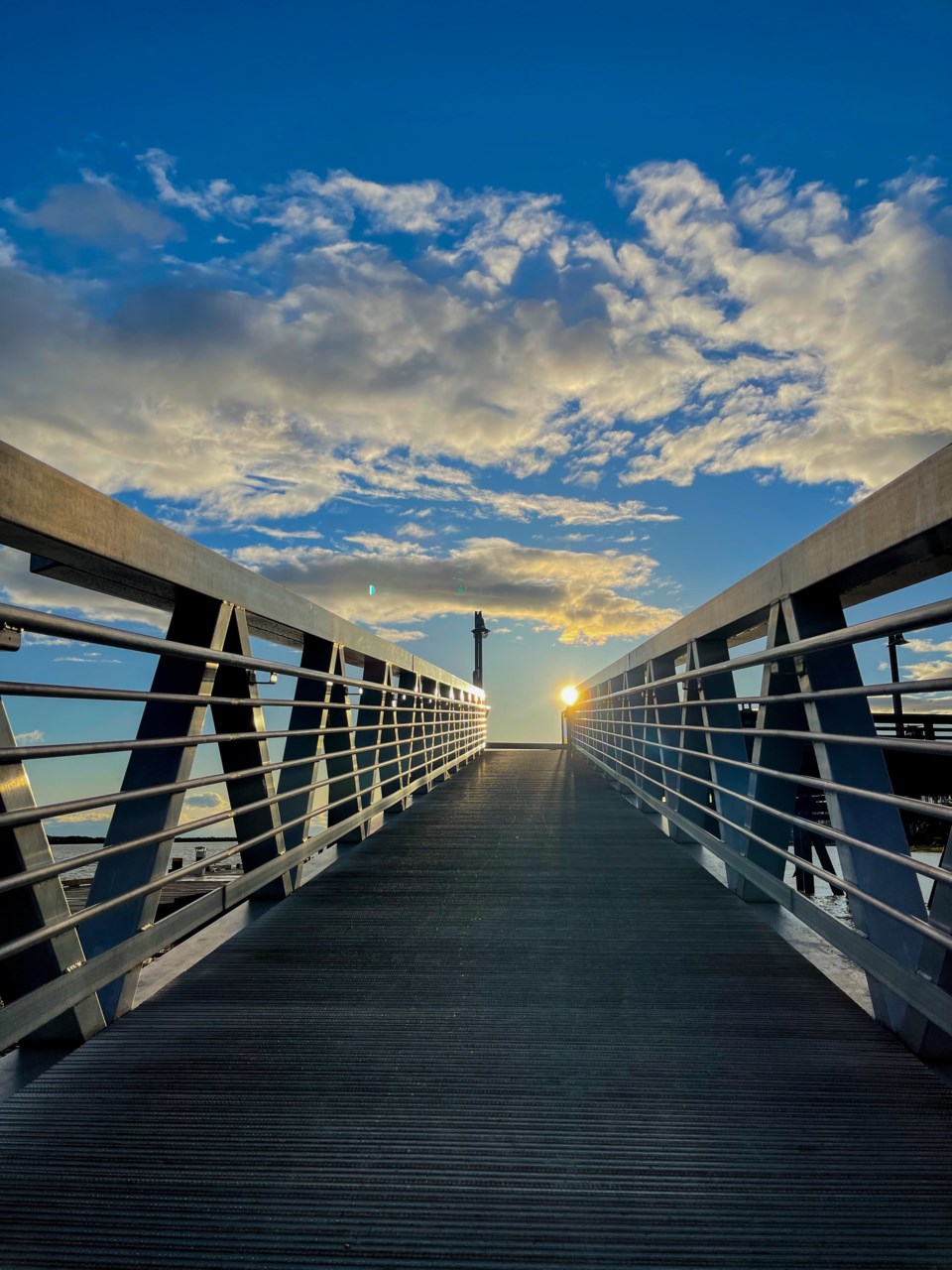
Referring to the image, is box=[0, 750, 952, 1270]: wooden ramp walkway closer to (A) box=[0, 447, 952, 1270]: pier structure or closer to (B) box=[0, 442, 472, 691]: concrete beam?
(A) box=[0, 447, 952, 1270]: pier structure

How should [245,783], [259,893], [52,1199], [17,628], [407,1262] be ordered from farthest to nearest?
1. [259,893]
2. [245,783]
3. [17,628]
4. [52,1199]
5. [407,1262]

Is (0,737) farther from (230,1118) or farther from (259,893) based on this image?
(259,893)

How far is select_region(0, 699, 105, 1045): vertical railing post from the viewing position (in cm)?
196

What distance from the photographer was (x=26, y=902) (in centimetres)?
204

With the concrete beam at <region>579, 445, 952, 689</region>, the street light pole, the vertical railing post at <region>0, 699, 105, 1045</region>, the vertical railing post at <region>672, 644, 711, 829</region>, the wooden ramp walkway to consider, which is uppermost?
the street light pole

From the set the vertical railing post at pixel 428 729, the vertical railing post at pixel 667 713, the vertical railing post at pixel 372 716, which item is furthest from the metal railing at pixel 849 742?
the vertical railing post at pixel 428 729

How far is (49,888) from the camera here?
2.11 meters

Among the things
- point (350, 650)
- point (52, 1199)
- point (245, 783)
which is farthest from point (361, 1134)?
point (350, 650)

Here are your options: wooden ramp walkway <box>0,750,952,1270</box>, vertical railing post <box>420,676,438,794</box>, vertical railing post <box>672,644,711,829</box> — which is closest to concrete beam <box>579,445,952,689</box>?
vertical railing post <box>672,644,711,829</box>

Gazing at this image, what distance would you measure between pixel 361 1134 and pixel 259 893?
236 centimetres

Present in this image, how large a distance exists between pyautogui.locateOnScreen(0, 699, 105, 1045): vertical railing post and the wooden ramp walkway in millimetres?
327

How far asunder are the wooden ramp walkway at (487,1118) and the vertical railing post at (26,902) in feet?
1.07

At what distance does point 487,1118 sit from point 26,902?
1302 mm

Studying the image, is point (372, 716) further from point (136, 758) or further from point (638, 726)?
point (136, 758)
